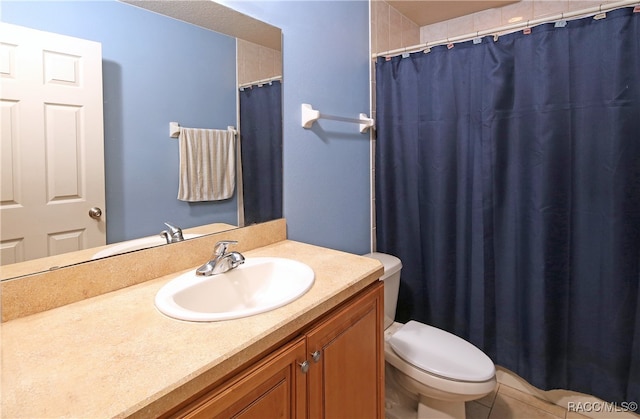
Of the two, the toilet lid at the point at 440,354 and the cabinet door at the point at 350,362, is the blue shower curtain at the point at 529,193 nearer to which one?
the toilet lid at the point at 440,354

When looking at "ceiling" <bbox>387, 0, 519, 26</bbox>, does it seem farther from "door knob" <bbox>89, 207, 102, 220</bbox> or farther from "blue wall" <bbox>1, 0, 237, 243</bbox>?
"door knob" <bbox>89, 207, 102, 220</bbox>

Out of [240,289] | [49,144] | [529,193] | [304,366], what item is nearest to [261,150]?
[240,289]

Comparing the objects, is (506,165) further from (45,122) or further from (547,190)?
(45,122)

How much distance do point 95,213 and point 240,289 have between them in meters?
0.47

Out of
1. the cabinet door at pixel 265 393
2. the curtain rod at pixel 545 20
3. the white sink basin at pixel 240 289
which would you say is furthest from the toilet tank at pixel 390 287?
the curtain rod at pixel 545 20

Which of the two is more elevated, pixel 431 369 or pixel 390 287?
pixel 390 287

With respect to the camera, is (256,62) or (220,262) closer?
(220,262)

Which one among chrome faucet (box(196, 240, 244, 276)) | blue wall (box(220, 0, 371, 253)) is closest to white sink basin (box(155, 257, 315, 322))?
chrome faucet (box(196, 240, 244, 276))

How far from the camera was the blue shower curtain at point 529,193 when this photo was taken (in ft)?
4.66

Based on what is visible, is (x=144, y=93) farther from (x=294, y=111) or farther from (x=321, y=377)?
(x=321, y=377)

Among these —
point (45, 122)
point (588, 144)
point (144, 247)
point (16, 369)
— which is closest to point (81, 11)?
point (45, 122)

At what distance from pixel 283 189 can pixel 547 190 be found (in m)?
1.22

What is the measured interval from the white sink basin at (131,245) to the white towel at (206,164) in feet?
0.50

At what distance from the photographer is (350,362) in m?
1.00
